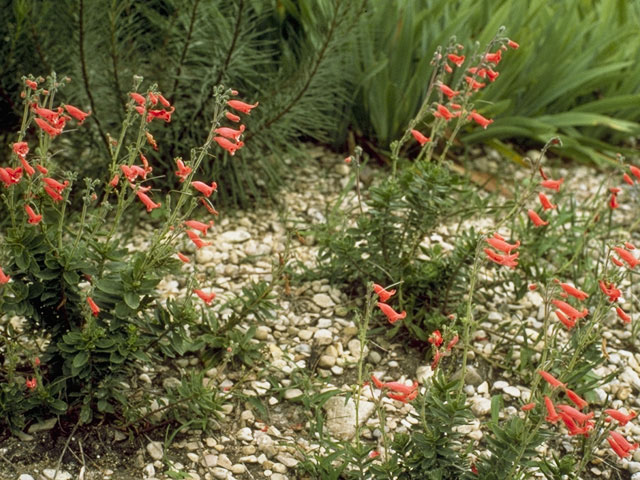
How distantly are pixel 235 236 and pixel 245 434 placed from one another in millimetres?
1170

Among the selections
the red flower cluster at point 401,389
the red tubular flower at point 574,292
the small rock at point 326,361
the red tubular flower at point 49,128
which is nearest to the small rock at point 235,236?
the small rock at point 326,361

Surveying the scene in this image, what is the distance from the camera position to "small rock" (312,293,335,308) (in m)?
3.08

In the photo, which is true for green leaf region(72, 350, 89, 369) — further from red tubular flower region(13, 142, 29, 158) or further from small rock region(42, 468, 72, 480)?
red tubular flower region(13, 142, 29, 158)

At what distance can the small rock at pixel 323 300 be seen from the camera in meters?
3.08

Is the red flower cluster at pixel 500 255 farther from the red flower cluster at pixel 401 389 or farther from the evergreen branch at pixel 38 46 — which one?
the evergreen branch at pixel 38 46

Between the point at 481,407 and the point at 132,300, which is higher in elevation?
the point at 132,300

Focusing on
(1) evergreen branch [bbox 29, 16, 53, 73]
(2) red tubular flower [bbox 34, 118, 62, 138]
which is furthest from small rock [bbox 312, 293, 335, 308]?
(1) evergreen branch [bbox 29, 16, 53, 73]

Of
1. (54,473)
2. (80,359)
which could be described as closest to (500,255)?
(80,359)

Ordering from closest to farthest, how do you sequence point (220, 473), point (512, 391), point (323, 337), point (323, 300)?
point (220, 473) < point (512, 391) < point (323, 337) < point (323, 300)

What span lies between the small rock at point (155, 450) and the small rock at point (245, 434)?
240 millimetres

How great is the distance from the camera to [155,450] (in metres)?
2.36

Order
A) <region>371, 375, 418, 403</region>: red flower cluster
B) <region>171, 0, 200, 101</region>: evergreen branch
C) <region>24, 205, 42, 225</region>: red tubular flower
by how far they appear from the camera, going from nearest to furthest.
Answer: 1. <region>371, 375, 418, 403</region>: red flower cluster
2. <region>24, 205, 42, 225</region>: red tubular flower
3. <region>171, 0, 200, 101</region>: evergreen branch

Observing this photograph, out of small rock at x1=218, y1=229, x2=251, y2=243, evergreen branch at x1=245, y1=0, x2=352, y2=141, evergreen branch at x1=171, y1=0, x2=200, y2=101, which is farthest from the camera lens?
small rock at x1=218, y1=229, x2=251, y2=243

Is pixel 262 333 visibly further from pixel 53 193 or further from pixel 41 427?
pixel 53 193
